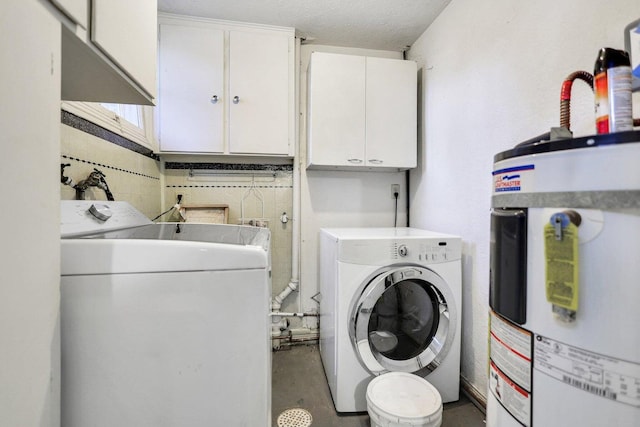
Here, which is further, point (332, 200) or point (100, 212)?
point (332, 200)

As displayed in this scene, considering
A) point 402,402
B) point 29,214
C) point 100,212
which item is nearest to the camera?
point 29,214

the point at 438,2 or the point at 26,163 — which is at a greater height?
the point at 438,2

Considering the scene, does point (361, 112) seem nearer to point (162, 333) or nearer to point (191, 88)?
point (191, 88)

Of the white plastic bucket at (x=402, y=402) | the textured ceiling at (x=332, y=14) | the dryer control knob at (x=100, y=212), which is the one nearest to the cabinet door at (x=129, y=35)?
the dryer control knob at (x=100, y=212)

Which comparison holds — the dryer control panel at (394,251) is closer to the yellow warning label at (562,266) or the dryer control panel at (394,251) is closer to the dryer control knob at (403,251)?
the dryer control knob at (403,251)

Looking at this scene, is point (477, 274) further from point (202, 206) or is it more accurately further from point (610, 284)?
point (202, 206)

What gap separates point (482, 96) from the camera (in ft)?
5.31

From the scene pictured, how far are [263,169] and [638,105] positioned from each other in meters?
2.15

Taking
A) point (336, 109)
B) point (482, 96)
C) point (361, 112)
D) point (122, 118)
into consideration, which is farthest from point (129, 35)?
point (482, 96)

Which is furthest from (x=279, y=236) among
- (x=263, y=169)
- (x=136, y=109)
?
(x=136, y=109)

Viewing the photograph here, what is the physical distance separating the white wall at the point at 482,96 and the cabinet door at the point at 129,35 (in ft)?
5.41

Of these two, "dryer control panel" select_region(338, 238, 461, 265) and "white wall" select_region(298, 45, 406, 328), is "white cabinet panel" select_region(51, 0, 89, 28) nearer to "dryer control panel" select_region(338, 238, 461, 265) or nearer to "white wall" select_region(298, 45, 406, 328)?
"dryer control panel" select_region(338, 238, 461, 265)

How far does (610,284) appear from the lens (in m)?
0.54

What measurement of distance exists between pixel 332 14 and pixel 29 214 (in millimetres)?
2193
